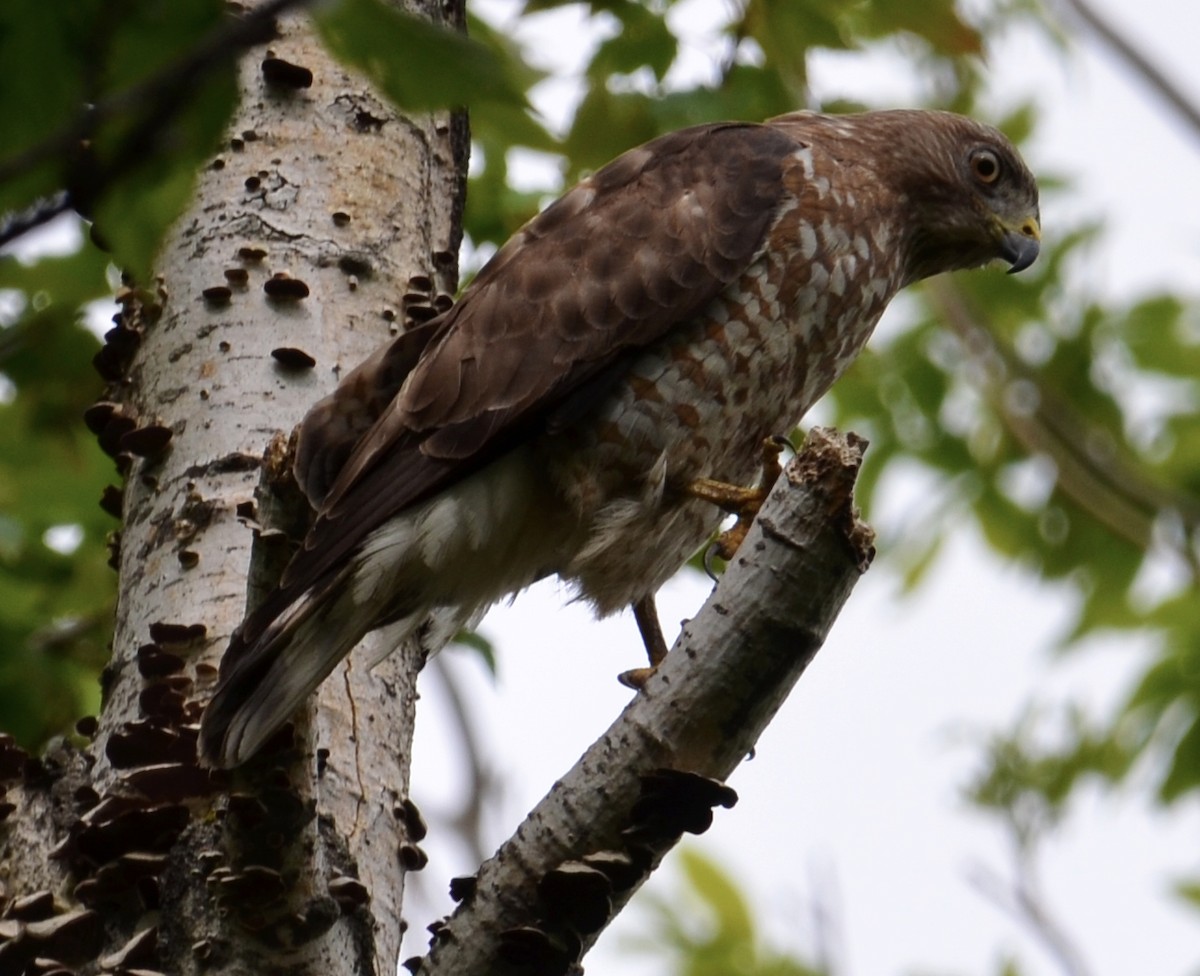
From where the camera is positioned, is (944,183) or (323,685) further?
(944,183)

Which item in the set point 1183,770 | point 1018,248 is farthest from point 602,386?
point 1183,770

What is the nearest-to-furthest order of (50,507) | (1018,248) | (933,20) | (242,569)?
(242,569) → (933,20) → (50,507) → (1018,248)

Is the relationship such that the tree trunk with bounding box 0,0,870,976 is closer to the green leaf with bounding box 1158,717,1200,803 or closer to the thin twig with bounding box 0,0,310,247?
the thin twig with bounding box 0,0,310,247

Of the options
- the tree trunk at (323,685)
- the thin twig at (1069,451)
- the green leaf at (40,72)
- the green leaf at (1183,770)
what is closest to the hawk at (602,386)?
the tree trunk at (323,685)

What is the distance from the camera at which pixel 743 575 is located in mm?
2746

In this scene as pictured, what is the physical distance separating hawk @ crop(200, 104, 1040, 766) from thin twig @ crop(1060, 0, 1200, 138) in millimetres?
1074

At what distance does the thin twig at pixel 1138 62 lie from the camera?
5.05 m

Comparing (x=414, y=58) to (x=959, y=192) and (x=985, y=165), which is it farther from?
(x=985, y=165)

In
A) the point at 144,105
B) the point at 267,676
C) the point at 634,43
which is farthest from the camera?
the point at 634,43

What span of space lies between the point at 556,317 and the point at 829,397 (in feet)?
8.50

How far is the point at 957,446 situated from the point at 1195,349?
876mm

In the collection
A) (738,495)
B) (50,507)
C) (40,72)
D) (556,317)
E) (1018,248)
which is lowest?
(40,72)

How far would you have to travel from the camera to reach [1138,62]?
5168mm

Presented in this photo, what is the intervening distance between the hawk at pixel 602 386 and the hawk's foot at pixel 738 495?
1.9 inches
